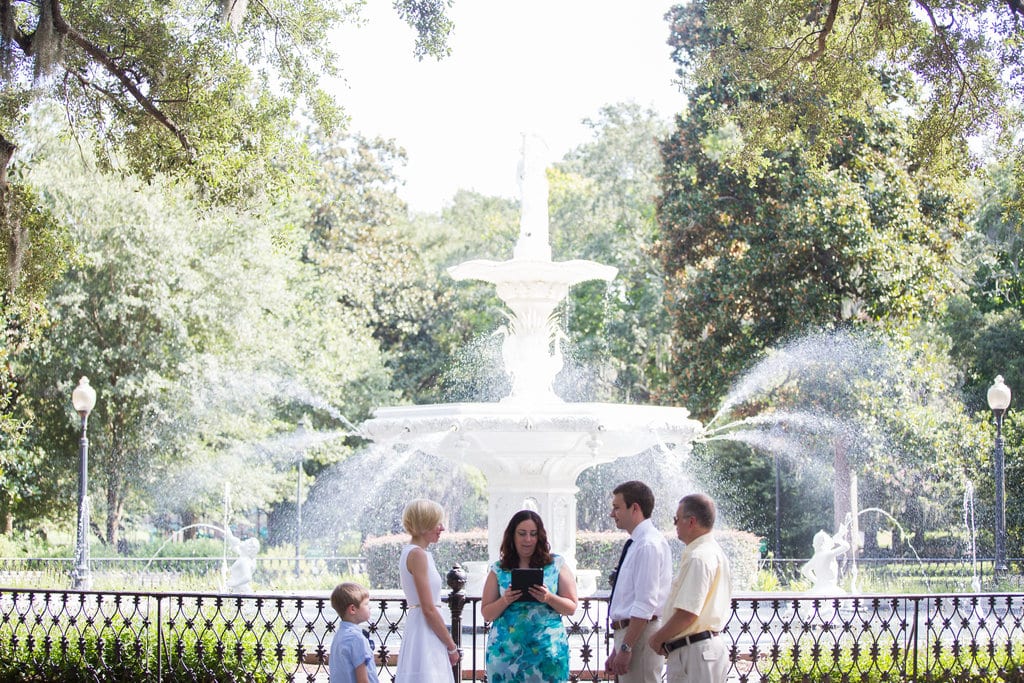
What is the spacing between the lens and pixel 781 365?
2528 cm

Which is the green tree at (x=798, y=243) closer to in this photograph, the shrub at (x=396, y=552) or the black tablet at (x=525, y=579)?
the shrub at (x=396, y=552)

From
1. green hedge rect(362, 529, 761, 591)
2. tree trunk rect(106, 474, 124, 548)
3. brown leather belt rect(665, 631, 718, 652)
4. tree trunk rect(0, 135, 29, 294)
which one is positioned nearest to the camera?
brown leather belt rect(665, 631, 718, 652)

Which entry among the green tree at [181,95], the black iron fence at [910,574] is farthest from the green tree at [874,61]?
the black iron fence at [910,574]

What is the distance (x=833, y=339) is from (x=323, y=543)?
1703 centimetres

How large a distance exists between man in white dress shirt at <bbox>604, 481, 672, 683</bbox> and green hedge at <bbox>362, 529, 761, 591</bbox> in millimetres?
12578

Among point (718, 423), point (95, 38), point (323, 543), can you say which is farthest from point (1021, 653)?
point (323, 543)

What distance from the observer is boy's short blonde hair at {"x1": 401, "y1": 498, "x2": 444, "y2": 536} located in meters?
6.39

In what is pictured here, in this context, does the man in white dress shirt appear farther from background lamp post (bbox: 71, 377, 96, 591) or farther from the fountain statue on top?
background lamp post (bbox: 71, 377, 96, 591)

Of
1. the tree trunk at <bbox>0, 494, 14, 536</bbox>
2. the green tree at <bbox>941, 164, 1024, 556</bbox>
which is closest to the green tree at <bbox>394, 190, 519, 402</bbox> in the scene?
the green tree at <bbox>941, 164, 1024, 556</bbox>

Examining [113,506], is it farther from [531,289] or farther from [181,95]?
[531,289]

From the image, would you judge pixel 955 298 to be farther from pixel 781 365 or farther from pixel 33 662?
pixel 33 662

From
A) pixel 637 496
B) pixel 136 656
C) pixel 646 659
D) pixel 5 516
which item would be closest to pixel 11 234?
pixel 136 656

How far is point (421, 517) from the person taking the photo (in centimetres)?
639

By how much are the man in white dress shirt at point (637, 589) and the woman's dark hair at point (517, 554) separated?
36cm
